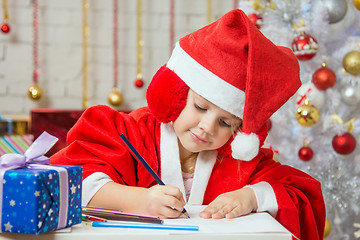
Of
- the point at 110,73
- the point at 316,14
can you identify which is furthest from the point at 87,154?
the point at 110,73

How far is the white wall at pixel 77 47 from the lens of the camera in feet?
8.09

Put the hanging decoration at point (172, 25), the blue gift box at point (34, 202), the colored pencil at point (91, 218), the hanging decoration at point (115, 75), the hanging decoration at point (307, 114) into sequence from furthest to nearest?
the hanging decoration at point (172, 25), the hanging decoration at point (115, 75), the hanging decoration at point (307, 114), the colored pencil at point (91, 218), the blue gift box at point (34, 202)

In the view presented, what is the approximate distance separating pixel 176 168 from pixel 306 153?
0.93m

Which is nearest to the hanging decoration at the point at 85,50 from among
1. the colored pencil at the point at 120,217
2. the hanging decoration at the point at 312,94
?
the hanging decoration at the point at 312,94

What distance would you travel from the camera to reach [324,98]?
6.23ft

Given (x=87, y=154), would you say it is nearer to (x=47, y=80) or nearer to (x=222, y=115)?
(x=222, y=115)

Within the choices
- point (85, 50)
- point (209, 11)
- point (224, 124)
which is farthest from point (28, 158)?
point (209, 11)

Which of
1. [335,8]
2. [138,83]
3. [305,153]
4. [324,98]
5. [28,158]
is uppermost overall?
[335,8]

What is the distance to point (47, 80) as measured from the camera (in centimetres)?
248

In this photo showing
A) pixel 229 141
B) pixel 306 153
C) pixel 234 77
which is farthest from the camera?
pixel 306 153

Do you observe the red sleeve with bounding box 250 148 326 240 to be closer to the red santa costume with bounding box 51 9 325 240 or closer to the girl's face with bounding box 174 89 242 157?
the red santa costume with bounding box 51 9 325 240

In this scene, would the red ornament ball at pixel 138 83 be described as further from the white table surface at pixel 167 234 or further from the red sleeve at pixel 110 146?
the white table surface at pixel 167 234

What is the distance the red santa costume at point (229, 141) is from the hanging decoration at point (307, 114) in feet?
2.08

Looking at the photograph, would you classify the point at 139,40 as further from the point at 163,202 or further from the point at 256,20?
the point at 163,202
